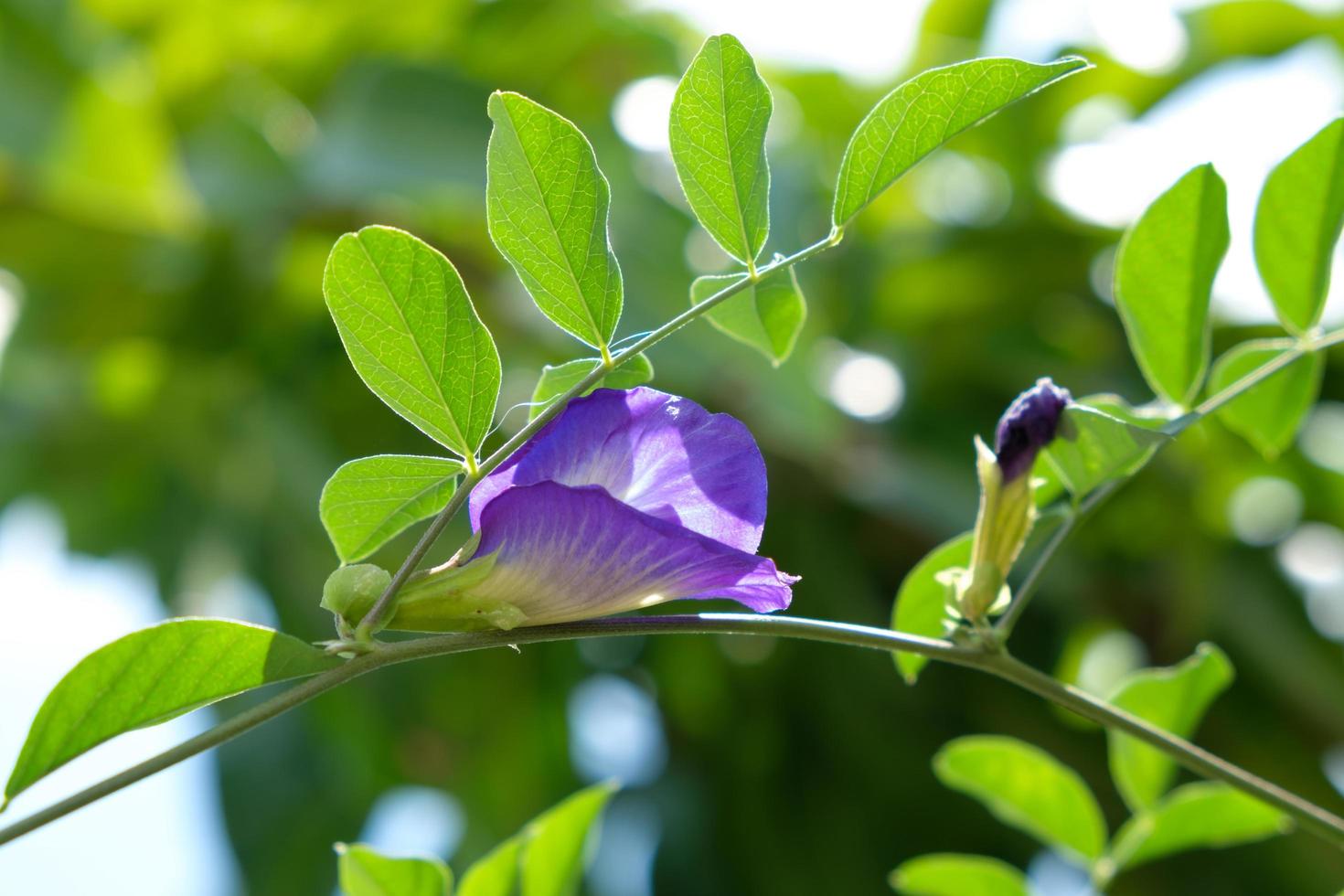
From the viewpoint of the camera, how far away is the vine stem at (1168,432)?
A: 0.39 m

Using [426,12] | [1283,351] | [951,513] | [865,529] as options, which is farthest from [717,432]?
[426,12]

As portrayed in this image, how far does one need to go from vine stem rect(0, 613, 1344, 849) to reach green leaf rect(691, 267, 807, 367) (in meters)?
0.10

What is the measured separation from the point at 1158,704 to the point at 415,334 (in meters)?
0.38

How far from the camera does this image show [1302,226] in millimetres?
475

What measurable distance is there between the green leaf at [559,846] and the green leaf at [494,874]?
0.05ft

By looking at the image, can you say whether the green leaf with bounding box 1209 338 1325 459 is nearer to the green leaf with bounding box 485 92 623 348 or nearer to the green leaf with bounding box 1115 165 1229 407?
the green leaf with bounding box 1115 165 1229 407

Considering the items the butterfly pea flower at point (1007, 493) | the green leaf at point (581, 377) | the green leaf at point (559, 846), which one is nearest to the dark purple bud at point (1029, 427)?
the butterfly pea flower at point (1007, 493)

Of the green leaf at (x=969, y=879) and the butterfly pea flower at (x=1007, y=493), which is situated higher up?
the butterfly pea flower at (x=1007, y=493)

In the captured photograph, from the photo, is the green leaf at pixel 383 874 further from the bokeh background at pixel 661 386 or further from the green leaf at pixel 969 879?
the bokeh background at pixel 661 386

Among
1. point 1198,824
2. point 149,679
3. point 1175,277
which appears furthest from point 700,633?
point 1198,824

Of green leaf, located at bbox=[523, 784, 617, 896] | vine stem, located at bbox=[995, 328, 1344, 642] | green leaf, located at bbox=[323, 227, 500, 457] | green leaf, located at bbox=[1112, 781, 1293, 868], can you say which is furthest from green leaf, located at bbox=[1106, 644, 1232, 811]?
green leaf, located at bbox=[323, 227, 500, 457]

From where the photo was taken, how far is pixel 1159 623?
1501mm

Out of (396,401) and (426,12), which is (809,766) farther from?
(396,401)

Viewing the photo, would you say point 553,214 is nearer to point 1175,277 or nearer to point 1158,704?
point 1175,277
